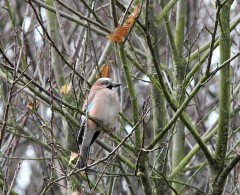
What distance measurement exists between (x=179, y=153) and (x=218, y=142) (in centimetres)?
131

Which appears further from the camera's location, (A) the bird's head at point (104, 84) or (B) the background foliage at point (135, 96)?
(A) the bird's head at point (104, 84)

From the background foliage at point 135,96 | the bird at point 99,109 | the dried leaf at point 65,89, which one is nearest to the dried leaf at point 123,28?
the background foliage at point 135,96

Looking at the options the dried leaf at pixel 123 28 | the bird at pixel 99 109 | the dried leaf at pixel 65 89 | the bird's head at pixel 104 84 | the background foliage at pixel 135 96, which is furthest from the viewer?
the bird's head at pixel 104 84

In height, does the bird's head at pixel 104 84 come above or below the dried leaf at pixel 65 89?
above

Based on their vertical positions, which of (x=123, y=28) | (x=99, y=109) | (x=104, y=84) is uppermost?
(x=104, y=84)

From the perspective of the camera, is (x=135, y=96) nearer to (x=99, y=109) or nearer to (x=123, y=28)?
(x=123, y=28)

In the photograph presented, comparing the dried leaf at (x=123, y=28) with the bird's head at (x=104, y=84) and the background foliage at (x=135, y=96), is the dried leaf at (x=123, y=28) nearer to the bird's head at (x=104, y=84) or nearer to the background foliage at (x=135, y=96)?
the background foliage at (x=135, y=96)

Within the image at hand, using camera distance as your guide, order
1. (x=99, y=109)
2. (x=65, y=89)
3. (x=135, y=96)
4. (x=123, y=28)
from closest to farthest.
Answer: (x=123, y=28)
(x=135, y=96)
(x=65, y=89)
(x=99, y=109)

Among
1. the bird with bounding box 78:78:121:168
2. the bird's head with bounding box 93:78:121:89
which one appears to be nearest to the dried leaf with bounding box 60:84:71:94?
the bird with bounding box 78:78:121:168

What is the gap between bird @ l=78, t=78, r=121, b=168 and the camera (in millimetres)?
6335

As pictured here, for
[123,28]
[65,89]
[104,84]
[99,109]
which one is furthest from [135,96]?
[104,84]

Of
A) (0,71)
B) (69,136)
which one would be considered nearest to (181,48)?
(69,136)

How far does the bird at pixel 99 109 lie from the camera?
20.8 ft

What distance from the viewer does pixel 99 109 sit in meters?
6.62
